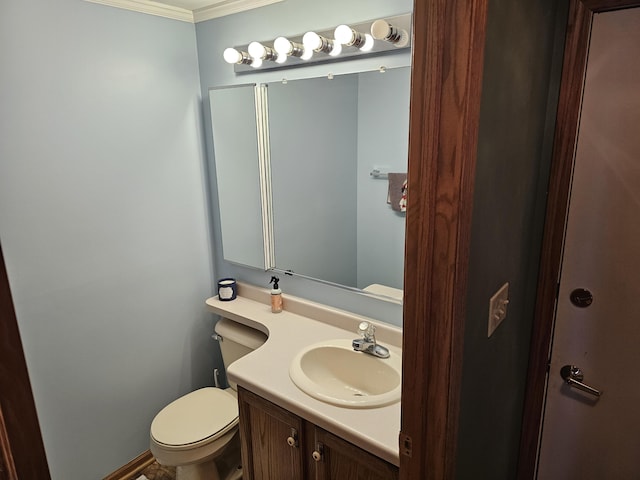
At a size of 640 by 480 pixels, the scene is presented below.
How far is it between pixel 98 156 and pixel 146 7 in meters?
0.71

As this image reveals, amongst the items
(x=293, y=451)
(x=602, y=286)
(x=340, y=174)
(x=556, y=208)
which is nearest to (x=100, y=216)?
(x=340, y=174)

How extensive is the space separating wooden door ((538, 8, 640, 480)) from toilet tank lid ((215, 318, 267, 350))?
123 cm

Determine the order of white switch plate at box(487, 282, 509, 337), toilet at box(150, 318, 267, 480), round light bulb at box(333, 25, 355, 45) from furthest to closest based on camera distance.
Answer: toilet at box(150, 318, 267, 480), round light bulb at box(333, 25, 355, 45), white switch plate at box(487, 282, 509, 337)

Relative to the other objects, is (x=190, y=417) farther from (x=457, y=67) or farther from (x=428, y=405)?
(x=457, y=67)

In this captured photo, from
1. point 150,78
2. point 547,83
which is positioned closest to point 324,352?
point 547,83

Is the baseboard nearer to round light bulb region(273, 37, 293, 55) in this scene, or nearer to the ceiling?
round light bulb region(273, 37, 293, 55)

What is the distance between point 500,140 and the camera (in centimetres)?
89

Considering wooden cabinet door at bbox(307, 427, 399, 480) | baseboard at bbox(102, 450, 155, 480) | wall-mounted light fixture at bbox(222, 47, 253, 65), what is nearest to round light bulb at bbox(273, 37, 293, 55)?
wall-mounted light fixture at bbox(222, 47, 253, 65)

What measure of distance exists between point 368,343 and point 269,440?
517 millimetres

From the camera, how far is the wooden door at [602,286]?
3.90 feet

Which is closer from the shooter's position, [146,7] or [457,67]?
[457,67]

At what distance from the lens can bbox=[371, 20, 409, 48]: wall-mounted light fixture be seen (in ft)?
4.59

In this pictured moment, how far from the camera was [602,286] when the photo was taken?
4.35 feet

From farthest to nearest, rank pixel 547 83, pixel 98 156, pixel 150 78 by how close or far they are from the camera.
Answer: pixel 150 78 → pixel 98 156 → pixel 547 83
